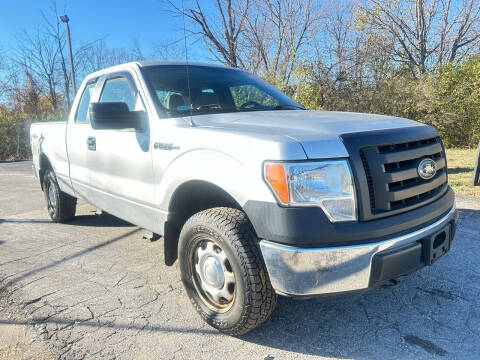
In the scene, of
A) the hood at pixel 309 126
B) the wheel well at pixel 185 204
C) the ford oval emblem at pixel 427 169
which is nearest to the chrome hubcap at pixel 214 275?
the wheel well at pixel 185 204

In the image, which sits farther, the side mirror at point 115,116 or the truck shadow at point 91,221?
the truck shadow at point 91,221

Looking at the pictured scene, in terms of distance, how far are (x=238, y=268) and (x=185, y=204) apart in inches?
32.4

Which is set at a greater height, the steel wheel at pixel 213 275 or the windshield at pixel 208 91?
the windshield at pixel 208 91

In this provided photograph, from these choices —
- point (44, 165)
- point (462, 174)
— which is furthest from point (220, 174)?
point (462, 174)

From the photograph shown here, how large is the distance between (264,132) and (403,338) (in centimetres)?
155

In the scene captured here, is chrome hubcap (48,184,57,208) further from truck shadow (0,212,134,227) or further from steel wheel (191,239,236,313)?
steel wheel (191,239,236,313)

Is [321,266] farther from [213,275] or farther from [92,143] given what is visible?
[92,143]

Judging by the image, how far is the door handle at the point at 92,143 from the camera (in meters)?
3.65

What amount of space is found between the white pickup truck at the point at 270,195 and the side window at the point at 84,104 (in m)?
1.21

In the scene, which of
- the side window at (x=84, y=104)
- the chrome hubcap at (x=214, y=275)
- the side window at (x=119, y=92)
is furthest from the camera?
the side window at (x=84, y=104)

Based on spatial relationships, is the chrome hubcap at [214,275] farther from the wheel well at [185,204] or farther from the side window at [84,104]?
the side window at [84,104]

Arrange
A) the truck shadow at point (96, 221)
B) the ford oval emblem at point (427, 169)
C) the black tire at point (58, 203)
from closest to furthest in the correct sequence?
the ford oval emblem at point (427, 169) < the black tire at point (58, 203) < the truck shadow at point (96, 221)

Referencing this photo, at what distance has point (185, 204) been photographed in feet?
9.10

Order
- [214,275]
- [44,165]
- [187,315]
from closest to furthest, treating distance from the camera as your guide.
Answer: [214,275] → [187,315] → [44,165]
